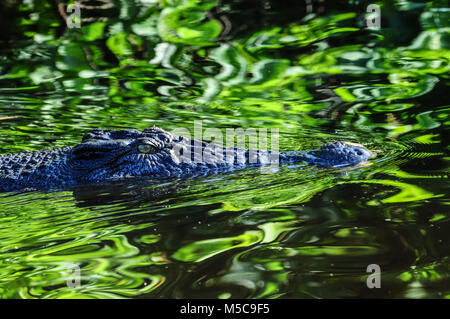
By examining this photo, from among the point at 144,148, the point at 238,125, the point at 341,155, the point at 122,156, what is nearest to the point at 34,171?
the point at 122,156

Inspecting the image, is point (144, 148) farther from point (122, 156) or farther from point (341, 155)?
point (341, 155)

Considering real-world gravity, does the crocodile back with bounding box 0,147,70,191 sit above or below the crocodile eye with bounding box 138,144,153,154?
below

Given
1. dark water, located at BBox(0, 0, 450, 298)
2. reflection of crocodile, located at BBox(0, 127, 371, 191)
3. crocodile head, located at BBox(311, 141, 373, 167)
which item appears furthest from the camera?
reflection of crocodile, located at BBox(0, 127, 371, 191)

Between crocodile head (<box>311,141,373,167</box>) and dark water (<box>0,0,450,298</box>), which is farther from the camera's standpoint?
crocodile head (<box>311,141,373,167</box>)

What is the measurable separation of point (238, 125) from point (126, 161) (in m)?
1.75

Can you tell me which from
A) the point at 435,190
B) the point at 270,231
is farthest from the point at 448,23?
the point at 270,231

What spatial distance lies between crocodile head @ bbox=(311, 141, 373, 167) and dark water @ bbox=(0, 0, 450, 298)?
21 cm

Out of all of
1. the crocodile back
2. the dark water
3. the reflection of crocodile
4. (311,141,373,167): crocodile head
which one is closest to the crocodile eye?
the reflection of crocodile

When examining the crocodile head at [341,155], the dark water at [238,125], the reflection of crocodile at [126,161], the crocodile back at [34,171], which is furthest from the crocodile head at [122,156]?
the crocodile head at [341,155]

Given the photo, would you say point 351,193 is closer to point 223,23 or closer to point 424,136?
point 424,136

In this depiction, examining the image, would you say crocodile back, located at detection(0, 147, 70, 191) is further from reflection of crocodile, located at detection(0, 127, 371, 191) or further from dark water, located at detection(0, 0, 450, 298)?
dark water, located at detection(0, 0, 450, 298)

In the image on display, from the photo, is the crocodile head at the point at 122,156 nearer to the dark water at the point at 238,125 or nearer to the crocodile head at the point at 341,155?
the dark water at the point at 238,125

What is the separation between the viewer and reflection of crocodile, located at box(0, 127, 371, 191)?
185 inches

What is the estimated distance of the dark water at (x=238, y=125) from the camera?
8.00ft
